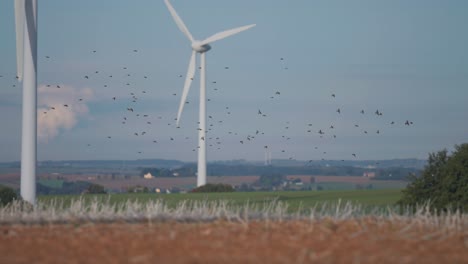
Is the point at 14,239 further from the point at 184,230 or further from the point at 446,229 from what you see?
the point at 446,229

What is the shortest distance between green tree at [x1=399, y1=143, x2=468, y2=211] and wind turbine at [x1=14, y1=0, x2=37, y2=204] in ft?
52.9

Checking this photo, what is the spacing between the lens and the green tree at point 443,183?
103 ft

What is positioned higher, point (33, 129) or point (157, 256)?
point (33, 129)

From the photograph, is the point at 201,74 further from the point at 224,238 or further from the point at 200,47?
the point at 224,238

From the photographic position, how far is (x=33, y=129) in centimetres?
3884

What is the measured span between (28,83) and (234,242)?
24804 millimetres

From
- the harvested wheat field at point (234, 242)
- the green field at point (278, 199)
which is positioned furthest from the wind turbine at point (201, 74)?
the harvested wheat field at point (234, 242)

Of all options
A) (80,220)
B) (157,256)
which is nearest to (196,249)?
(157,256)

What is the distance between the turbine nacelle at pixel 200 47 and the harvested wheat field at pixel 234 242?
45411 millimetres

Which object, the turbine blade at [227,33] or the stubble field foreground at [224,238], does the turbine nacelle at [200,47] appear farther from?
the stubble field foreground at [224,238]

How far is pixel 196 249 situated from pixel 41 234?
14.3 feet

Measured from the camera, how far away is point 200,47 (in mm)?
65312

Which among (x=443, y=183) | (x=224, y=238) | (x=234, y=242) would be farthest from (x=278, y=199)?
(x=234, y=242)

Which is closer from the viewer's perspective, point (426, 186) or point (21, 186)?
point (426, 186)
